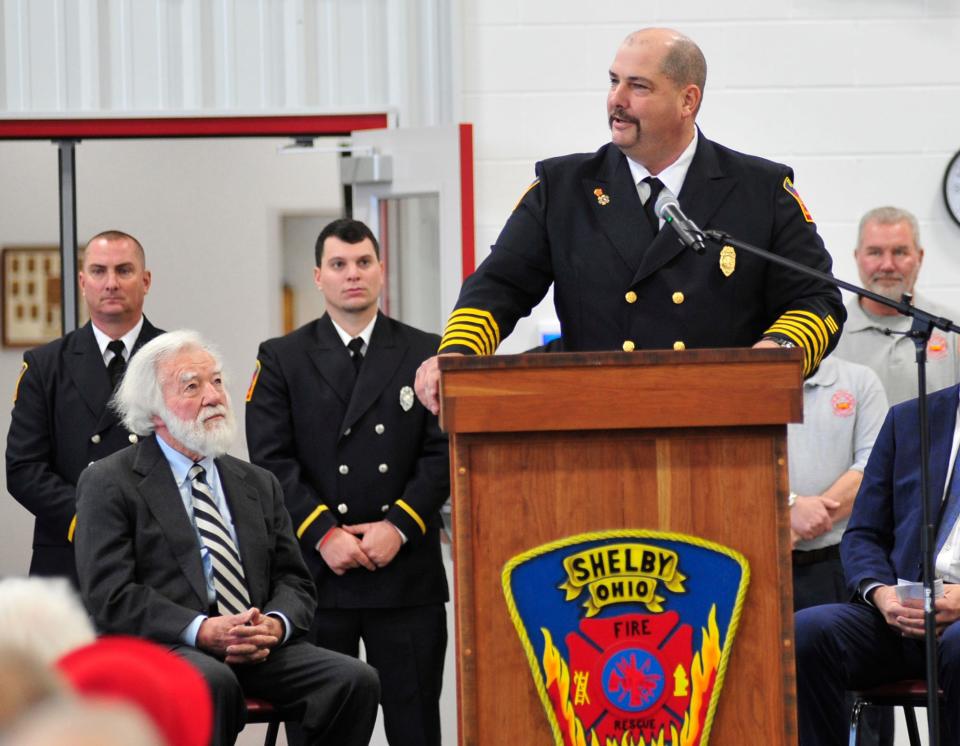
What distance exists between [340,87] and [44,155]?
2939 millimetres

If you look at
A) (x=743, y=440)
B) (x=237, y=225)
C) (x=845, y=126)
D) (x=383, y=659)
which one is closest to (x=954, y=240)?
(x=845, y=126)

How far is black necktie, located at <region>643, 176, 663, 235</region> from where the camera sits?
8.93ft

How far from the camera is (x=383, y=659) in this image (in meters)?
4.16

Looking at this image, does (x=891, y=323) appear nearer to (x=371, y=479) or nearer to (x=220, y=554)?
(x=371, y=479)

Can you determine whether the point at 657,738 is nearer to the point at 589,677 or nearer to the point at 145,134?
the point at 589,677

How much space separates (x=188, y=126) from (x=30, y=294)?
2.47 m

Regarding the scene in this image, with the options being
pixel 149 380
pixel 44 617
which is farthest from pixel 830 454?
pixel 44 617

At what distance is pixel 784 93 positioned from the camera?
563 cm

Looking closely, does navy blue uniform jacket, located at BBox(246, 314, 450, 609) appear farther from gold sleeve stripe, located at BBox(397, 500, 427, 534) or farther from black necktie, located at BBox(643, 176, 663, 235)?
black necktie, located at BBox(643, 176, 663, 235)

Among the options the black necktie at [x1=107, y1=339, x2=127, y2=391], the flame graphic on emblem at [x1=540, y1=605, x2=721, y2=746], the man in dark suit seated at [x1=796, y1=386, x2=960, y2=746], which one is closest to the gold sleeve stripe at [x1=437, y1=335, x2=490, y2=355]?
the flame graphic on emblem at [x1=540, y1=605, x2=721, y2=746]

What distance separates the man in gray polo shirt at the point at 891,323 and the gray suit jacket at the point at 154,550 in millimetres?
2034

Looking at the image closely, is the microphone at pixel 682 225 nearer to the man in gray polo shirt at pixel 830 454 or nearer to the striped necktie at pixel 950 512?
the striped necktie at pixel 950 512

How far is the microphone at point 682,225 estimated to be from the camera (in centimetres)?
242

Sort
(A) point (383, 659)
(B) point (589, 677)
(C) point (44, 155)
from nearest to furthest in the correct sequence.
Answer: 1. (B) point (589, 677)
2. (A) point (383, 659)
3. (C) point (44, 155)
